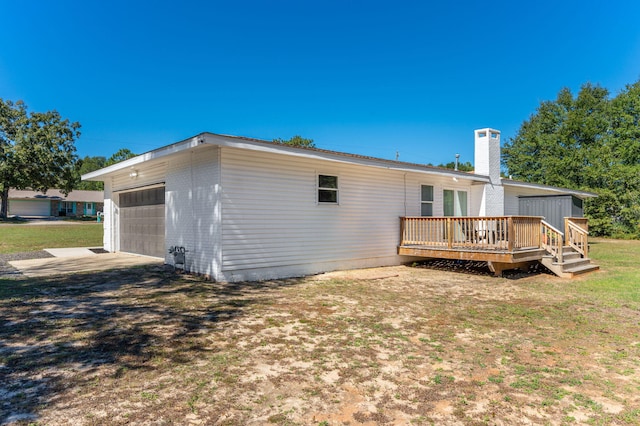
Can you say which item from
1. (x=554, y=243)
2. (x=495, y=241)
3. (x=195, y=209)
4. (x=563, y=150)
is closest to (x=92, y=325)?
(x=195, y=209)

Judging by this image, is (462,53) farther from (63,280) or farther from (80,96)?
(80,96)

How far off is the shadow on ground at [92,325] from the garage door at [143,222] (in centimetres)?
321

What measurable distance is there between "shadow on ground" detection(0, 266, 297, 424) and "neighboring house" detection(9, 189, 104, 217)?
49.2 meters

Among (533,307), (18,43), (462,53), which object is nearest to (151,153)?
(533,307)

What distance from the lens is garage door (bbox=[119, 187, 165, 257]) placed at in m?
11.2

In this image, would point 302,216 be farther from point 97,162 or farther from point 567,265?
point 97,162

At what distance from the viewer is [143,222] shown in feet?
40.1

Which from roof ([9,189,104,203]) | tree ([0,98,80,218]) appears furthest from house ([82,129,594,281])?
roof ([9,189,104,203])

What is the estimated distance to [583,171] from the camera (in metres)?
28.2

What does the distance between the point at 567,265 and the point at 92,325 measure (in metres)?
11.1

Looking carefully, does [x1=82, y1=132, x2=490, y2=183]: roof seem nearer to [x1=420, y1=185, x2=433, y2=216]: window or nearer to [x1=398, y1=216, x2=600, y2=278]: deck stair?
[x1=420, y1=185, x2=433, y2=216]: window

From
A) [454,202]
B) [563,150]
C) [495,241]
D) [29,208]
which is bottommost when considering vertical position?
[495,241]

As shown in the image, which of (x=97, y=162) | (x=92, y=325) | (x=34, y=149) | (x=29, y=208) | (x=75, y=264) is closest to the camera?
(x=92, y=325)

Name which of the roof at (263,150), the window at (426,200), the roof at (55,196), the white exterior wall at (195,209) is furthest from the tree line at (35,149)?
the window at (426,200)
